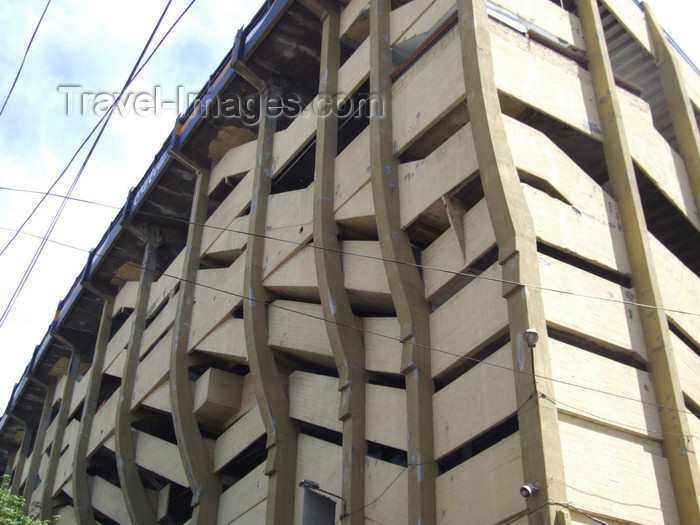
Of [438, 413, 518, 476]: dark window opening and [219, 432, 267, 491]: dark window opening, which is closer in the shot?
[438, 413, 518, 476]: dark window opening

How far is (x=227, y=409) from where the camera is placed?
19.8 m

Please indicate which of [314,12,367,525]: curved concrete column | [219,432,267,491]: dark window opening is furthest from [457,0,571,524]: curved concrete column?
[219,432,267,491]: dark window opening

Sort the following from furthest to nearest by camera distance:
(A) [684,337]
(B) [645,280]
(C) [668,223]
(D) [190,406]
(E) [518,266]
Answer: (D) [190,406] < (C) [668,223] < (A) [684,337] < (B) [645,280] < (E) [518,266]

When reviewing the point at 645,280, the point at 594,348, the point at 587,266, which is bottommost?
the point at 594,348

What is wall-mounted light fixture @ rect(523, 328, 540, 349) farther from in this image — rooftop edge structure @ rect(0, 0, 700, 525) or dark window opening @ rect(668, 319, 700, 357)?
dark window opening @ rect(668, 319, 700, 357)


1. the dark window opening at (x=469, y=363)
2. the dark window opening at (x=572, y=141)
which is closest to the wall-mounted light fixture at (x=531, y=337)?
the dark window opening at (x=469, y=363)

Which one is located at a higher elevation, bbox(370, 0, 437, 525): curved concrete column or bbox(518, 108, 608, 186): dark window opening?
bbox(518, 108, 608, 186): dark window opening

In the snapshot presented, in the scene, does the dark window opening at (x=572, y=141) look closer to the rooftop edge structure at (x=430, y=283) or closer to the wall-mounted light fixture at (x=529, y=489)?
the rooftop edge structure at (x=430, y=283)

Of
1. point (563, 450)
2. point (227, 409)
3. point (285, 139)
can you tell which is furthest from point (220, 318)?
point (563, 450)

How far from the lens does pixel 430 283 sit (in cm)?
1420

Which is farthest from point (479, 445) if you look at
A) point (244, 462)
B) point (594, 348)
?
point (244, 462)

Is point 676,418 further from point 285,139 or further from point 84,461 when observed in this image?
point 84,461

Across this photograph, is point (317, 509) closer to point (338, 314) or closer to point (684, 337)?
point (338, 314)

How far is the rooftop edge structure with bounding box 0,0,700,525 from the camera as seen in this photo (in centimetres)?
1162
